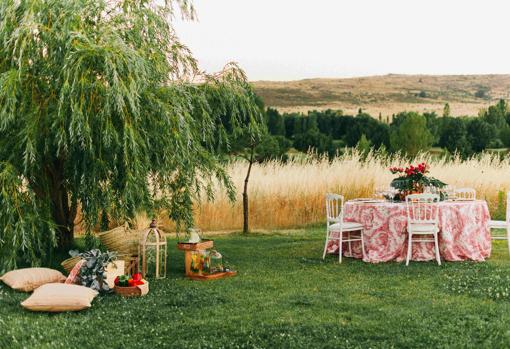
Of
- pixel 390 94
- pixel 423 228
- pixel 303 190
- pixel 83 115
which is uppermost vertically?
pixel 83 115

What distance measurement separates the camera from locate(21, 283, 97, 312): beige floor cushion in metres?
6.49

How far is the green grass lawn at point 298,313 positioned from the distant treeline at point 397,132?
14287 millimetres

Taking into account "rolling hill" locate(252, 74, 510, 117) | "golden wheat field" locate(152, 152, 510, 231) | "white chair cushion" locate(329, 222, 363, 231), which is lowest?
"golden wheat field" locate(152, 152, 510, 231)

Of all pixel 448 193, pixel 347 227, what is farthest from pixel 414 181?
pixel 347 227

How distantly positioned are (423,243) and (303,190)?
5.19 metres

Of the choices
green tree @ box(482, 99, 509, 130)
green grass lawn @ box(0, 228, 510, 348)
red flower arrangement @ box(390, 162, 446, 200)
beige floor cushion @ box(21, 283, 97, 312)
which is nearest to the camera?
green grass lawn @ box(0, 228, 510, 348)

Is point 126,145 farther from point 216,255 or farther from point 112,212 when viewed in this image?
point 216,255

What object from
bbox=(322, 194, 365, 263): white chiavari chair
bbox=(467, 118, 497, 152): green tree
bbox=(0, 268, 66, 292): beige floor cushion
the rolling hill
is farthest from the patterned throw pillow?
the rolling hill

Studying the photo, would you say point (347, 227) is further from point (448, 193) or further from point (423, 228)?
point (448, 193)

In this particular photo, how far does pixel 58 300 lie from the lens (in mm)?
6504

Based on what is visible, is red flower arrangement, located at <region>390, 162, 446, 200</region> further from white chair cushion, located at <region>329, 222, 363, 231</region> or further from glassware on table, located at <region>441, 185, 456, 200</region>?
white chair cushion, located at <region>329, 222, 363, 231</region>

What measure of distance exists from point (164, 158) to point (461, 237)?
386 centimetres

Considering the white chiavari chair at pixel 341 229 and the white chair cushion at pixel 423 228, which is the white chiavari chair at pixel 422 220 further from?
the white chiavari chair at pixel 341 229

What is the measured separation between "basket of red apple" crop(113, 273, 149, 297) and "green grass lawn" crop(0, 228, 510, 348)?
0.14 metres
